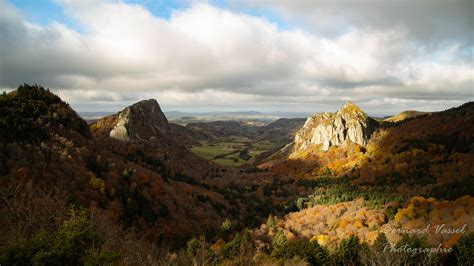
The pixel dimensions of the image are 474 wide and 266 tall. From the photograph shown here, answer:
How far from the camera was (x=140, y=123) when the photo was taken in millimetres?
161875

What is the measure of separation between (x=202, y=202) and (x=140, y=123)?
82.6 metres

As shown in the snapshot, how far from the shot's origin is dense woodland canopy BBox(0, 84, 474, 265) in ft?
85.7

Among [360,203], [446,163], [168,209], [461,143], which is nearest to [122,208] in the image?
[168,209]

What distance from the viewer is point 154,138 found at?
533 ft

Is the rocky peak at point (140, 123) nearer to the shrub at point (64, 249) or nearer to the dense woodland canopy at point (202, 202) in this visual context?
the dense woodland canopy at point (202, 202)

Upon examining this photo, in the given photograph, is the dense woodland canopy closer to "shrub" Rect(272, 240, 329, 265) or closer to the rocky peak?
"shrub" Rect(272, 240, 329, 265)

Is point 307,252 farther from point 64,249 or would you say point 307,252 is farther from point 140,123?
point 140,123

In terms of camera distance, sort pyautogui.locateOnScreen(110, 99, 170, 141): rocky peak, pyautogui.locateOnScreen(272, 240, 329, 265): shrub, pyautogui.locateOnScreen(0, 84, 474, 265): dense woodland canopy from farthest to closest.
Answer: pyautogui.locateOnScreen(110, 99, 170, 141): rocky peak
pyautogui.locateOnScreen(272, 240, 329, 265): shrub
pyautogui.locateOnScreen(0, 84, 474, 265): dense woodland canopy

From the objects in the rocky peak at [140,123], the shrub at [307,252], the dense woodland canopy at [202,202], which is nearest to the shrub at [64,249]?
the dense woodland canopy at [202,202]

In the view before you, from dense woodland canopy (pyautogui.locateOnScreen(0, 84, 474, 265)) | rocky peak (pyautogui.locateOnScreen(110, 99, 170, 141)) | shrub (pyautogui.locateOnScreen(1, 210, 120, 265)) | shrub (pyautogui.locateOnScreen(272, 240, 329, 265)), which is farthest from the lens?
rocky peak (pyautogui.locateOnScreen(110, 99, 170, 141))

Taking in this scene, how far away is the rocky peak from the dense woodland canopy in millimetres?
5904

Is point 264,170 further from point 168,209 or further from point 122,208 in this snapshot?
A: point 122,208

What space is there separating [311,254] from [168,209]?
4252 centimetres

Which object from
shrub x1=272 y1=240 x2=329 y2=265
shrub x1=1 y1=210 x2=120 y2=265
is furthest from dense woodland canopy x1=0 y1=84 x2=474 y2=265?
shrub x1=272 y1=240 x2=329 y2=265
